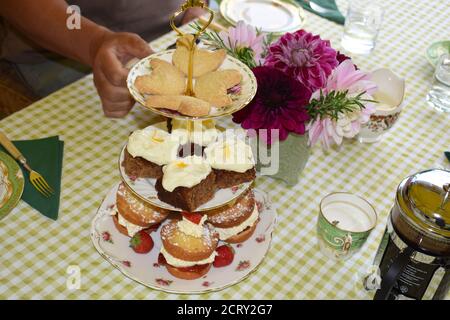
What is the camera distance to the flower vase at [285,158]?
3.68 feet

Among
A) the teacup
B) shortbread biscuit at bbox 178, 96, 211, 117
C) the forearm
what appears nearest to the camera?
shortbread biscuit at bbox 178, 96, 211, 117

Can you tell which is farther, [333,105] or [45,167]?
Result: [45,167]

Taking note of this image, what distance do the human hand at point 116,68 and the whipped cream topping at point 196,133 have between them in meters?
0.31

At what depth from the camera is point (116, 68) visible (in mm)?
1252

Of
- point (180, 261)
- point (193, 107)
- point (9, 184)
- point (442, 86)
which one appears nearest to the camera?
point (193, 107)

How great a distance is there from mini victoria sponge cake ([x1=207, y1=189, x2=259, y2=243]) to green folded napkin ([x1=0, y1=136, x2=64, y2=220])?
12.9 inches

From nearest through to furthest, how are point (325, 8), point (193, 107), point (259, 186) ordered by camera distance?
point (193, 107)
point (259, 186)
point (325, 8)

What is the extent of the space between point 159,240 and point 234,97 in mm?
363

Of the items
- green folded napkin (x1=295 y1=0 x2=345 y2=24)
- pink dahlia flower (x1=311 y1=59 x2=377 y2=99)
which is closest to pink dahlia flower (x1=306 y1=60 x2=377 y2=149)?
pink dahlia flower (x1=311 y1=59 x2=377 y2=99)

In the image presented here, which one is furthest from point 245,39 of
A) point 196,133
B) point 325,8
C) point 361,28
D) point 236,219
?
Answer: point 325,8

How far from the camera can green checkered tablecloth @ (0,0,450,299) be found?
1012 millimetres

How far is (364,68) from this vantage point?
5.06 ft

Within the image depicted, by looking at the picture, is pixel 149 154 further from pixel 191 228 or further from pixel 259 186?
pixel 259 186

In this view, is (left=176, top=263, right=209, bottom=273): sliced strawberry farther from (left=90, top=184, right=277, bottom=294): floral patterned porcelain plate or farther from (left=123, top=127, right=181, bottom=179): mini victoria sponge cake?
(left=123, top=127, right=181, bottom=179): mini victoria sponge cake
